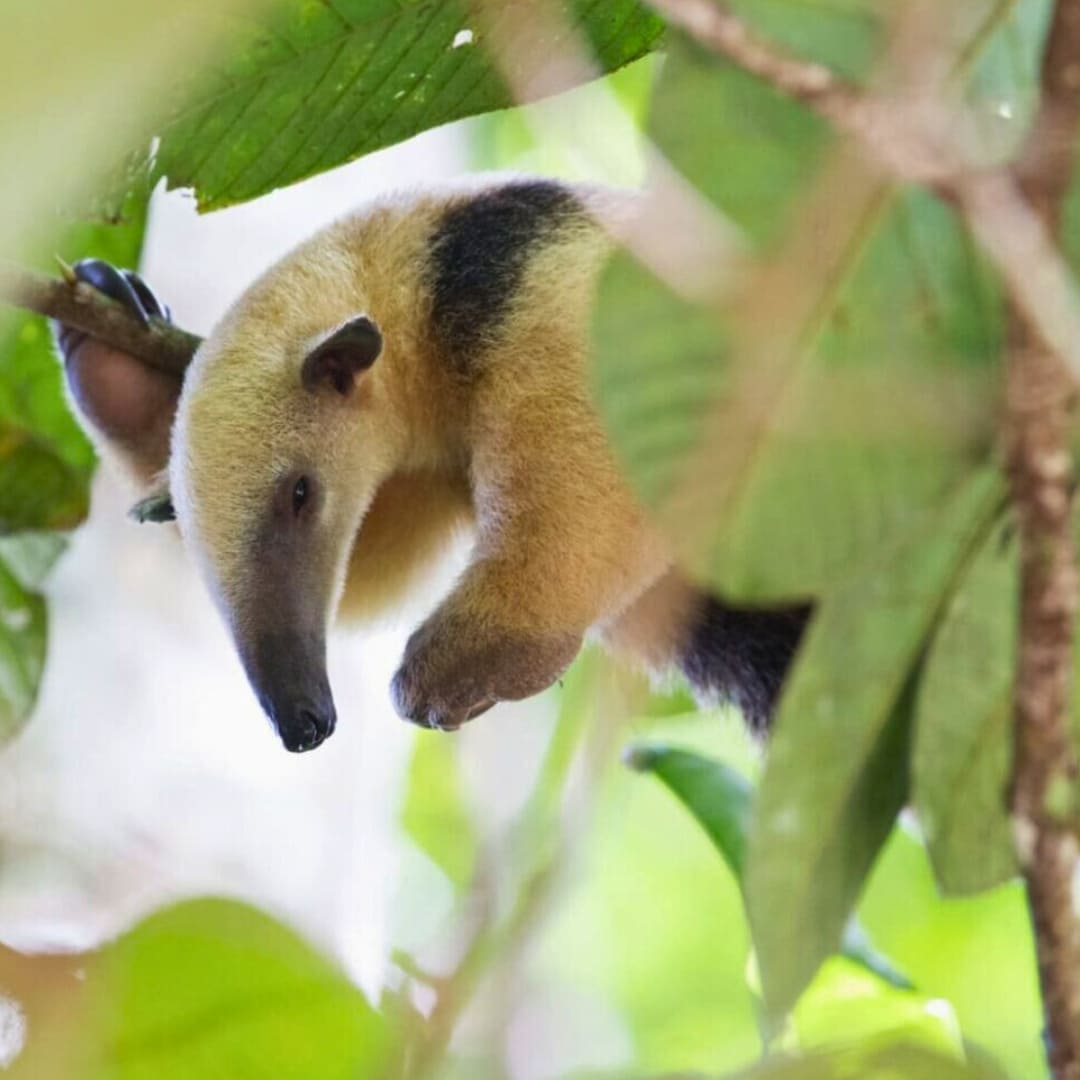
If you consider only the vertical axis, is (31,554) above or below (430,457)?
above

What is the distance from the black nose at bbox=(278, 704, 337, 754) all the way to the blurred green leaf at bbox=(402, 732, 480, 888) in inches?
36.9

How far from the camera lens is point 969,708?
1.13m

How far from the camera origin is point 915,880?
3615 mm

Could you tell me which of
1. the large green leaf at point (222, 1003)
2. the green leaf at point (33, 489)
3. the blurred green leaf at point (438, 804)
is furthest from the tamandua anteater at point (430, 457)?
the large green leaf at point (222, 1003)

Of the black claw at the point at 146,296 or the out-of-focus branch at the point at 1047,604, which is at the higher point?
the out-of-focus branch at the point at 1047,604

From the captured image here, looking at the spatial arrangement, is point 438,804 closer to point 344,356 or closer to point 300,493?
point 300,493

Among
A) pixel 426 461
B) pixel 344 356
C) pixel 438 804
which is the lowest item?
pixel 438 804

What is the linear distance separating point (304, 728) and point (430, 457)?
0.53 metres

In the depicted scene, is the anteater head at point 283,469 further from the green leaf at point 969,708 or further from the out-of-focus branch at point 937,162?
the out-of-focus branch at point 937,162

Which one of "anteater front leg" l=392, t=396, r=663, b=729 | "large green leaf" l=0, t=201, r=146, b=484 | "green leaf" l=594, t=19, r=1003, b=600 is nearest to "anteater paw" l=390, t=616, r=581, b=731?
"anteater front leg" l=392, t=396, r=663, b=729

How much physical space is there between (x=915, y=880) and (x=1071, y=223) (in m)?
2.85

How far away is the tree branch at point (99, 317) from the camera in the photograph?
7.03 feet

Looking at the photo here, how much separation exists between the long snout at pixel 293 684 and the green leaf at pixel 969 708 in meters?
1.35

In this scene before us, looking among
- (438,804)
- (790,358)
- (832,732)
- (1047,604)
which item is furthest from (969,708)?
(438,804)
